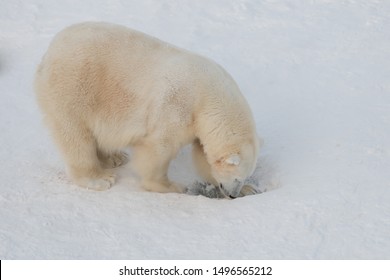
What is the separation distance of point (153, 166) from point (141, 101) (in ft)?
1.70

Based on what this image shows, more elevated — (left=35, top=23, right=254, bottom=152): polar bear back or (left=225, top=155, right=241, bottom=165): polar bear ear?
(left=35, top=23, right=254, bottom=152): polar bear back

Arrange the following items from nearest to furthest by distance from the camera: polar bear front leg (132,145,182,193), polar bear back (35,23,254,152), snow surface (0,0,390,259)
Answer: snow surface (0,0,390,259)
polar bear back (35,23,254,152)
polar bear front leg (132,145,182,193)

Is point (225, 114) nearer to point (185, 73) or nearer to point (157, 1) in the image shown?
point (185, 73)

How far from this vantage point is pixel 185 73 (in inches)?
176

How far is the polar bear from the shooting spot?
4.43 metres

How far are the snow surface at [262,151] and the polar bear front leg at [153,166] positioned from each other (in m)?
0.15

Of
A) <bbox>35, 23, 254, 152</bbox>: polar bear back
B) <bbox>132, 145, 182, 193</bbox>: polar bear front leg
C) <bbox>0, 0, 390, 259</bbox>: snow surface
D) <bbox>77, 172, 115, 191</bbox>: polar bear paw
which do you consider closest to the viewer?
<bbox>0, 0, 390, 259</bbox>: snow surface

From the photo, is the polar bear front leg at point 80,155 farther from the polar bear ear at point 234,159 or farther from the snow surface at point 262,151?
the polar bear ear at point 234,159

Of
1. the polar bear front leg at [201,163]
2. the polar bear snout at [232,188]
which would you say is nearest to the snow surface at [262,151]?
the polar bear snout at [232,188]

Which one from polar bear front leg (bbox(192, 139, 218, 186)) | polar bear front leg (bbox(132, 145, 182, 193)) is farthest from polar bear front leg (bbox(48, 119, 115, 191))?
polar bear front leg (bbox(192, 139, 218, 186))

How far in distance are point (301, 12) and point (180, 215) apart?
13.7ft

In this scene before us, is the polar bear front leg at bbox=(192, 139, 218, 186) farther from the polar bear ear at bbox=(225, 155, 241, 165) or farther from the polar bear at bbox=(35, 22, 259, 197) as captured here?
the polar bear ear at bbox=(225, 155, 241, 165)

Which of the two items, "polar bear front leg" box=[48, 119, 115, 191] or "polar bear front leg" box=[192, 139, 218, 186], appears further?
"polar bear front leg" box=[192, 139, 218, 186]

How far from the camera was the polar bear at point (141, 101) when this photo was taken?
443cm
